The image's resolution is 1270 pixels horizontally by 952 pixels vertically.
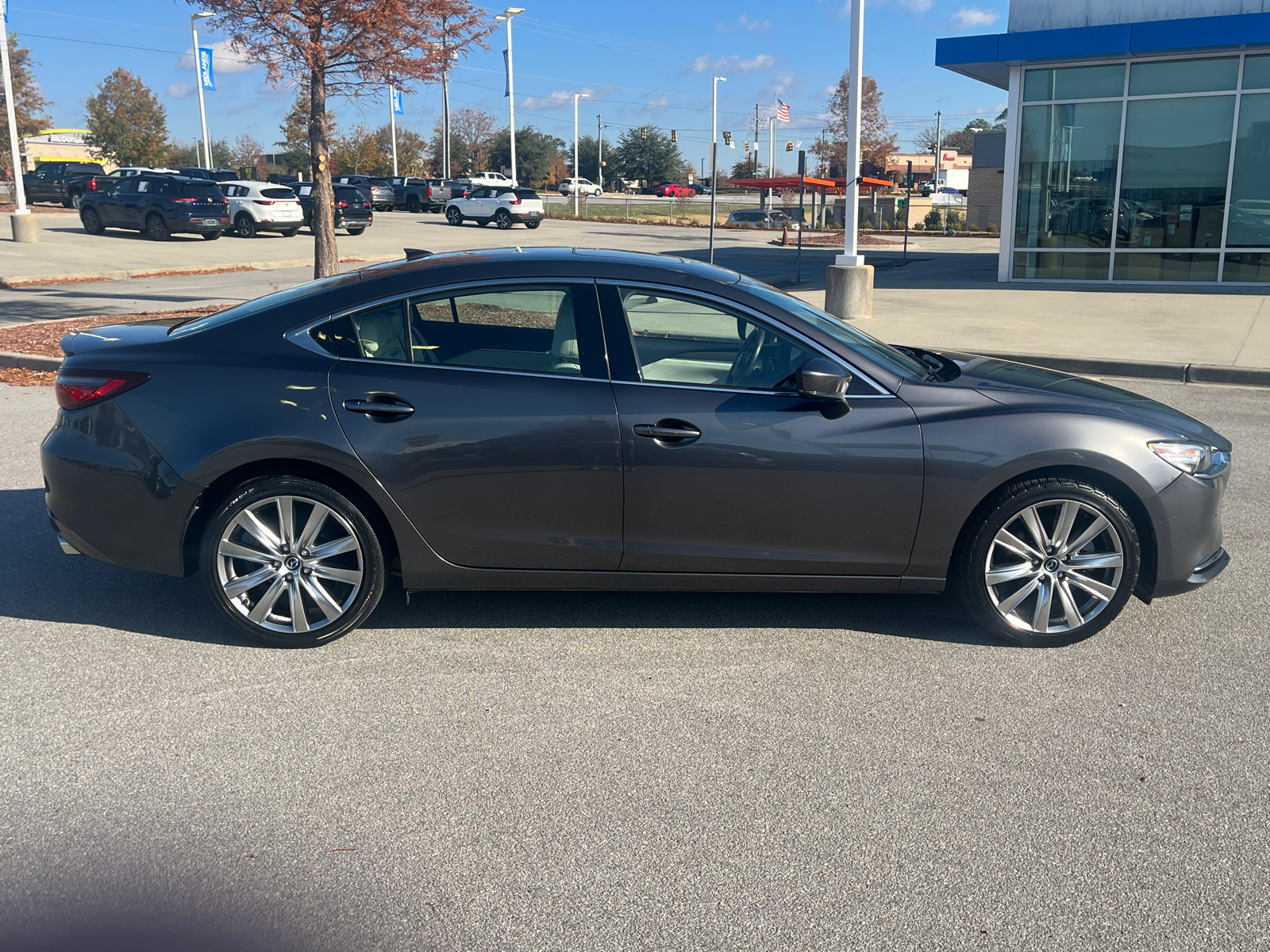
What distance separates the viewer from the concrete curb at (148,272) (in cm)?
1974

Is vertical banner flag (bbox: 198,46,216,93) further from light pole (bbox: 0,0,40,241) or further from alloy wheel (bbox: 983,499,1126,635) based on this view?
alloy wheel (bbox: 983,499,1126,635)

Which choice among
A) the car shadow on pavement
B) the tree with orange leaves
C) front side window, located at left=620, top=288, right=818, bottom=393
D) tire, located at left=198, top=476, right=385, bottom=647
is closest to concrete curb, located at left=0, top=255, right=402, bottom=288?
the tree with orange leaves

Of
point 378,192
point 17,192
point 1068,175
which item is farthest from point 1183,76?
point 378,192

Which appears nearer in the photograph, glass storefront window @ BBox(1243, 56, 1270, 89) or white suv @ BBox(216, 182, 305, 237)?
glass storefront window @ BBox(1243, 56, 1270, 89)

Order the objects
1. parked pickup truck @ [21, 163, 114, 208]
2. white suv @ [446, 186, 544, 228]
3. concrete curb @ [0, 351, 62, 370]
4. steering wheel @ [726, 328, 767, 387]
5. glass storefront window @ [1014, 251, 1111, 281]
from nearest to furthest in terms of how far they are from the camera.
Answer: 1. steering wheel @ [726, 328, 767, 387]
2. concrete curb @ [0, 351, 62, 370]
3. glass storefront window @ [1014, 251, 1111, 281]
4. parked pickup truck @ [21, 163, 114, 208]
5. white suv @ [446, 186, 544, 228]

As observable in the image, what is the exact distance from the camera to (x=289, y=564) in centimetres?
434

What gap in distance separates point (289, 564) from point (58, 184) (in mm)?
46146

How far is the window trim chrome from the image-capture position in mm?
4324

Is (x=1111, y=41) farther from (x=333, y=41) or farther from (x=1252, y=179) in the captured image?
(x=333, y=41)

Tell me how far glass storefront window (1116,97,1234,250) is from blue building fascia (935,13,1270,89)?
3.47 feet

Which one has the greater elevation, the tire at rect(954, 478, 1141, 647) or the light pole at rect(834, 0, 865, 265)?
the light pole at rect(834, 0, 865, 265)

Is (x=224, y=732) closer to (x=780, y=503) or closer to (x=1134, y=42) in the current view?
(x=780, y=503)

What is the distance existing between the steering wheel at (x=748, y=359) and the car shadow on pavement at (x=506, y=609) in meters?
1.08

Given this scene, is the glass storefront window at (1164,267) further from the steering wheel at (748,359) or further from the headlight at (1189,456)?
the steering wheel at (748,359)
